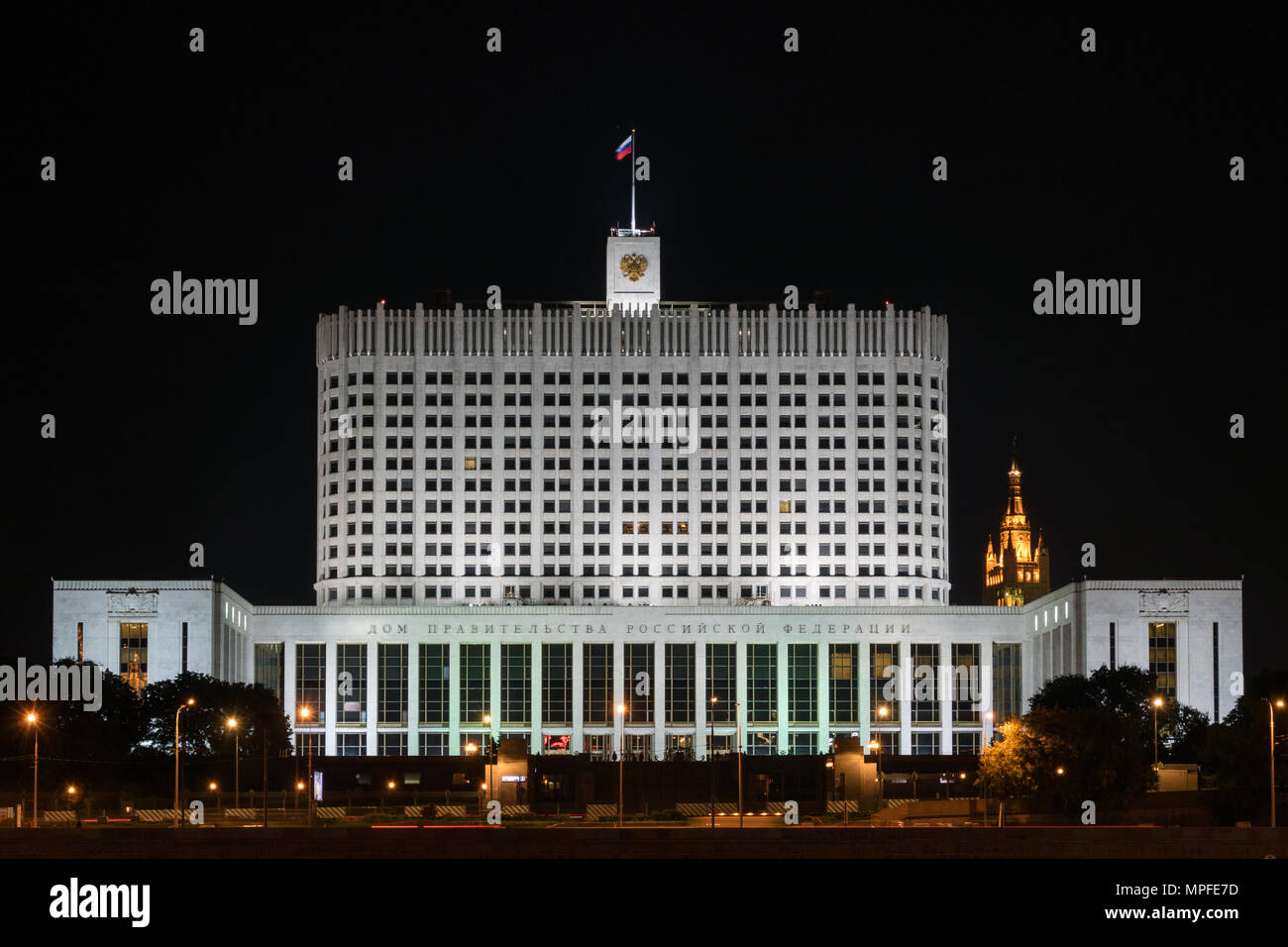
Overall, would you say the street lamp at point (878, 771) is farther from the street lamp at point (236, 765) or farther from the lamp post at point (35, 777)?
the lamp post at point (35, 777)

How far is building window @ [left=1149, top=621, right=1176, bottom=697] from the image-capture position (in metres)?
186

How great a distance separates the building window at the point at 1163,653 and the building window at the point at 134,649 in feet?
265

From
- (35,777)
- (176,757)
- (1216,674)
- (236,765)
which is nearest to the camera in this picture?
(35,777)

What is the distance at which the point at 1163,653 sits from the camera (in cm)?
18712

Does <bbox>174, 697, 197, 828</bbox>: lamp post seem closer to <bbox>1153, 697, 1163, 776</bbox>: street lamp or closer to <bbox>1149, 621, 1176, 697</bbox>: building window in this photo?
<bbox>1153, 697, 1163, 776</bbox>: street lamp

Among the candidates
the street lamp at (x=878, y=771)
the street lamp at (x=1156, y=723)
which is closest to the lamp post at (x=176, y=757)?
the street lamp at (x=878, y=771)

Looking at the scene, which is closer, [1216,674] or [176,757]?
[176,757]

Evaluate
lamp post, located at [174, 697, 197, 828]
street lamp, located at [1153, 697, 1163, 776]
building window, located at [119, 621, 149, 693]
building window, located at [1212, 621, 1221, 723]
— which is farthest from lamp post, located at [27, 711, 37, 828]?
building window, located at [1212, 621, 1221, 723]

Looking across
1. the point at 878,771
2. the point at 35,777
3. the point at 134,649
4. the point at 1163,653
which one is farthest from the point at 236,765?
the point at 1163,653

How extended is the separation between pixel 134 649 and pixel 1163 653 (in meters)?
82.8

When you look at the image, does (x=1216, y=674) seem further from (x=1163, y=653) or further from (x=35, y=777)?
(x=35, y=777)

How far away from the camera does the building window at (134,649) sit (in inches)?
7347

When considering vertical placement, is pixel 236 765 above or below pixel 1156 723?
below
